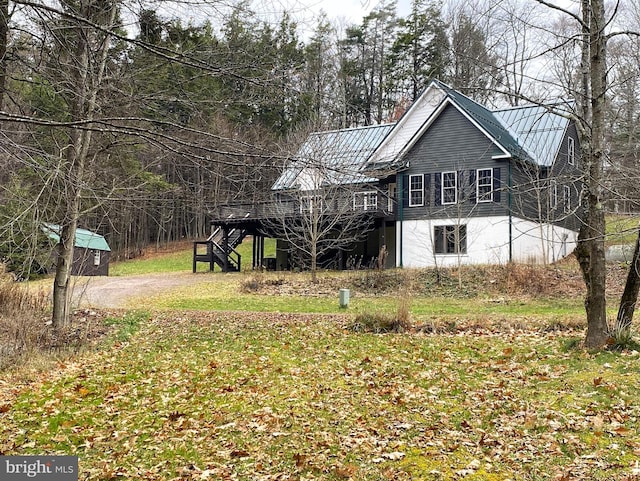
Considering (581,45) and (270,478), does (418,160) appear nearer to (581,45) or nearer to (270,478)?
(581,45)

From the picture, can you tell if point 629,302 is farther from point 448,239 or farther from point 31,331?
point 448,239

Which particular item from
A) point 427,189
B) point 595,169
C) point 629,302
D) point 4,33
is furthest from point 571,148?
point 4,33

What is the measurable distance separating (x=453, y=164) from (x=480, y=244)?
3.67m

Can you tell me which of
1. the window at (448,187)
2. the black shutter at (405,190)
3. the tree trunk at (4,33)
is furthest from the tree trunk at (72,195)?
the window at (448,187)

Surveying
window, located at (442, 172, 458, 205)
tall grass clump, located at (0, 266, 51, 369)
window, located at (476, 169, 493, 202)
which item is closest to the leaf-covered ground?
tall grass clump, located at (0, 266, 51, 369)

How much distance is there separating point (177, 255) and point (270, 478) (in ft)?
124

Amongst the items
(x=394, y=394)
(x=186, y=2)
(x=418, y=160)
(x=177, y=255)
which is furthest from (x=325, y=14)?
(x=177, y=255)

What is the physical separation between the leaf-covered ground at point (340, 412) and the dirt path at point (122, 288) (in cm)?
843

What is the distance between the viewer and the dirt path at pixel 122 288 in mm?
17523

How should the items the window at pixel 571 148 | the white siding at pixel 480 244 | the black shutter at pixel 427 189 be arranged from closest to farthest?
the white siding at pixel 480 244 → the black shutter at pixel 427 189 → the window at pixel 571 148

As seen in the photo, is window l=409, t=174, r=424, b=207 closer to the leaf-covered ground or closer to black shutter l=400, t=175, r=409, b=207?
black shutter l=400, t=175, r=409, b=207

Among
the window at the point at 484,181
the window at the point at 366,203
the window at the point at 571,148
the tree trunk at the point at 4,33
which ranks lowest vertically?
the tree trunk at the point at 4,33

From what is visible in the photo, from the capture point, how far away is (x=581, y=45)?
8.24 m

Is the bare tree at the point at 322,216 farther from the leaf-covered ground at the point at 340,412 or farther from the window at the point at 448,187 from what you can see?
the leaf-covered ground at the point at 340,412
